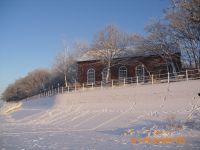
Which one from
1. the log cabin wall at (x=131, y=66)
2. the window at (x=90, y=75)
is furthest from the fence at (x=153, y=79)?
the log cabin wall at (x=131, y=66)

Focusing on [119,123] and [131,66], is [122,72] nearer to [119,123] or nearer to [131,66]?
[131,66]

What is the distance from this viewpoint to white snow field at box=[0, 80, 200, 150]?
11.9 m

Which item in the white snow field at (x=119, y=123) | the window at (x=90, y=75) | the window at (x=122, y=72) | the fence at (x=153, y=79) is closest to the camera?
the white snow field at (x=119, y=123)

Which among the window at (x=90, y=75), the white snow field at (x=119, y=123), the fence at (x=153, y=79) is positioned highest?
the window at (x=90, y=75)

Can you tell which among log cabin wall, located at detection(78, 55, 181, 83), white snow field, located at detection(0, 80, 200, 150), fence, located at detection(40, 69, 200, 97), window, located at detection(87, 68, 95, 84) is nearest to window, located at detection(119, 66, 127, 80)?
log cabin wall, located at detection(78, 55, 181, 83)

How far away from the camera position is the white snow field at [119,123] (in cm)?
1191

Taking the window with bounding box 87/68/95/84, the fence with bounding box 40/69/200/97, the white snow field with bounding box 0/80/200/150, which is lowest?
the white snow field with bounding box 0/80/200/150

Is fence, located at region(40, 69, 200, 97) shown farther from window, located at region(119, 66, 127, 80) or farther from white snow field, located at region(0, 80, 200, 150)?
window, located at region(119, 66, 127, 80)

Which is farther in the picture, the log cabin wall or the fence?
the log cabin wall

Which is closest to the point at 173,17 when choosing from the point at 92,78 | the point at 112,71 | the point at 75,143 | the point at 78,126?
the point at 112,71

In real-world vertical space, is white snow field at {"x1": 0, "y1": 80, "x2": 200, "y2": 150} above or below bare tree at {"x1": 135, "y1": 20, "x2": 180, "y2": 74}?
below

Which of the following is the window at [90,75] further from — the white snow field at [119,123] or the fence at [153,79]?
the white snow field at [119,123]

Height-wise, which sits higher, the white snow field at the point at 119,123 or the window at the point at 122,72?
the window at the point at 122,72

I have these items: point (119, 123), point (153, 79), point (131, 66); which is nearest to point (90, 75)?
point (131, 66)
